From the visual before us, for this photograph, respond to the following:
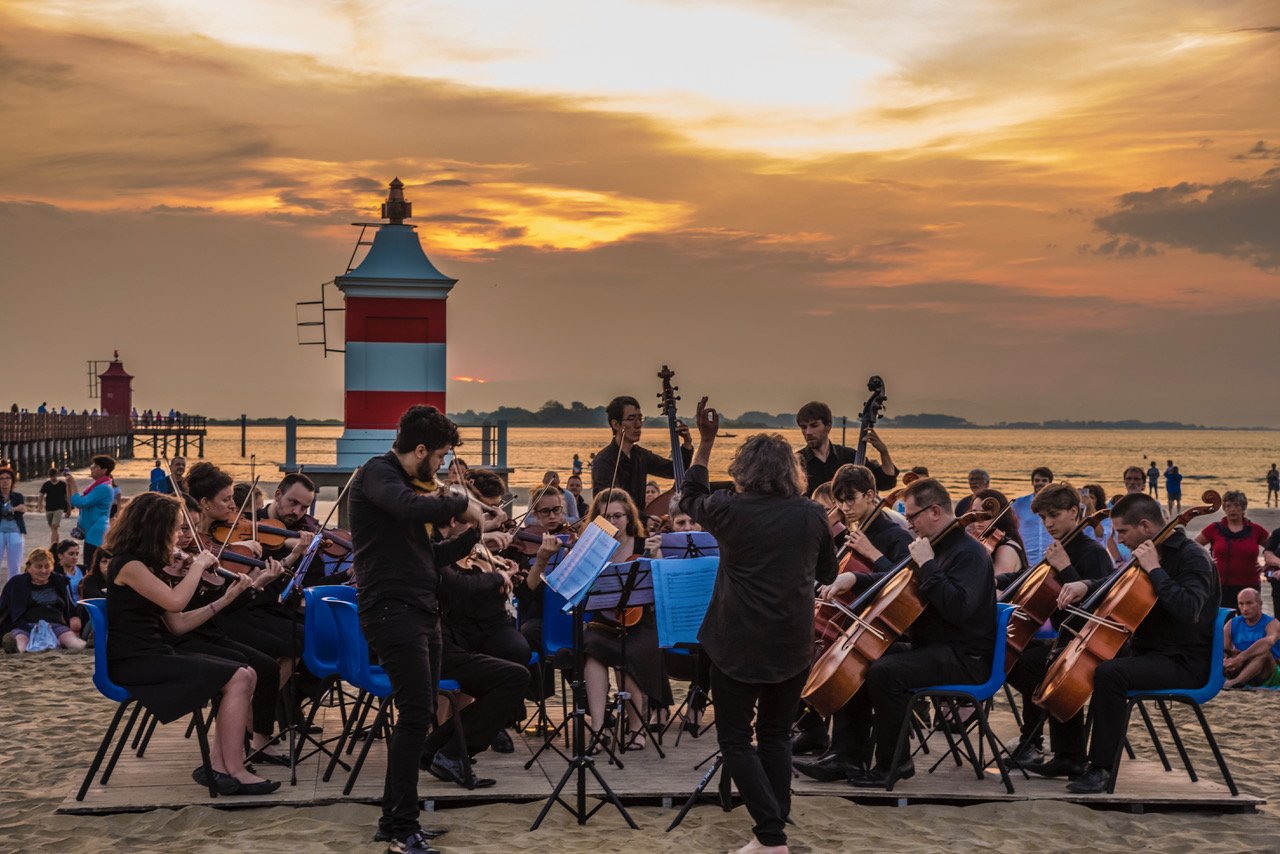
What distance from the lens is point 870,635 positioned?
6586 millimetres

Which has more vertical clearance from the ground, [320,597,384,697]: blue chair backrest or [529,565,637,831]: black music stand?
[320,597,384,697]: blue chair backrest

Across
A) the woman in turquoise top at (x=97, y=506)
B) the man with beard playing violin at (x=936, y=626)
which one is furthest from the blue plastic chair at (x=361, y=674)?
the woman in turquoise top at (x=97, y=506)

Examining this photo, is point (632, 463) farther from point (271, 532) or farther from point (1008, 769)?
point (1008, 769)

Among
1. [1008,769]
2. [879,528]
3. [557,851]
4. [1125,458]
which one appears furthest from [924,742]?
[1125,458]

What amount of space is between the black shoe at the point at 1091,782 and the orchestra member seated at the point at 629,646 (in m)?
2.16

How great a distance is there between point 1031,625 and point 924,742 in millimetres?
838

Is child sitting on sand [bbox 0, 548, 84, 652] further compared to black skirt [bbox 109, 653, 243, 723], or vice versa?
child sitting on sand [bbox 0, 548, 84, 652]

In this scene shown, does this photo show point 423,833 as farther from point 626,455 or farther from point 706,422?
point 626,455

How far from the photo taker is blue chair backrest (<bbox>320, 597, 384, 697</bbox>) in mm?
6488

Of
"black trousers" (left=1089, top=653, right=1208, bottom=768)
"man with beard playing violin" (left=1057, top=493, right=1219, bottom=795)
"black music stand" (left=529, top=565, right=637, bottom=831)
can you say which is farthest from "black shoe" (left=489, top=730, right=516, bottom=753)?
"black trousers" (left=1089, top=653, right=1208, bottom=768)

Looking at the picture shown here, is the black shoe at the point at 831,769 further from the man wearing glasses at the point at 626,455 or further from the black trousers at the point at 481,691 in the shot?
the man wearing glasses at the point at 626,455

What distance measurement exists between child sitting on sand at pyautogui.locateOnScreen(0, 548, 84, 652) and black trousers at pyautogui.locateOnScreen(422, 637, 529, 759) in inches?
222

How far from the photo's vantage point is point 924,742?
23.9 ft

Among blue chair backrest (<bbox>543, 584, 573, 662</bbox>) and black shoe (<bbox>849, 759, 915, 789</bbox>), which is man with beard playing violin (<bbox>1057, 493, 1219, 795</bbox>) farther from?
blue chair backrest (<bbox>543, 584, 573, 662</bbox>)
